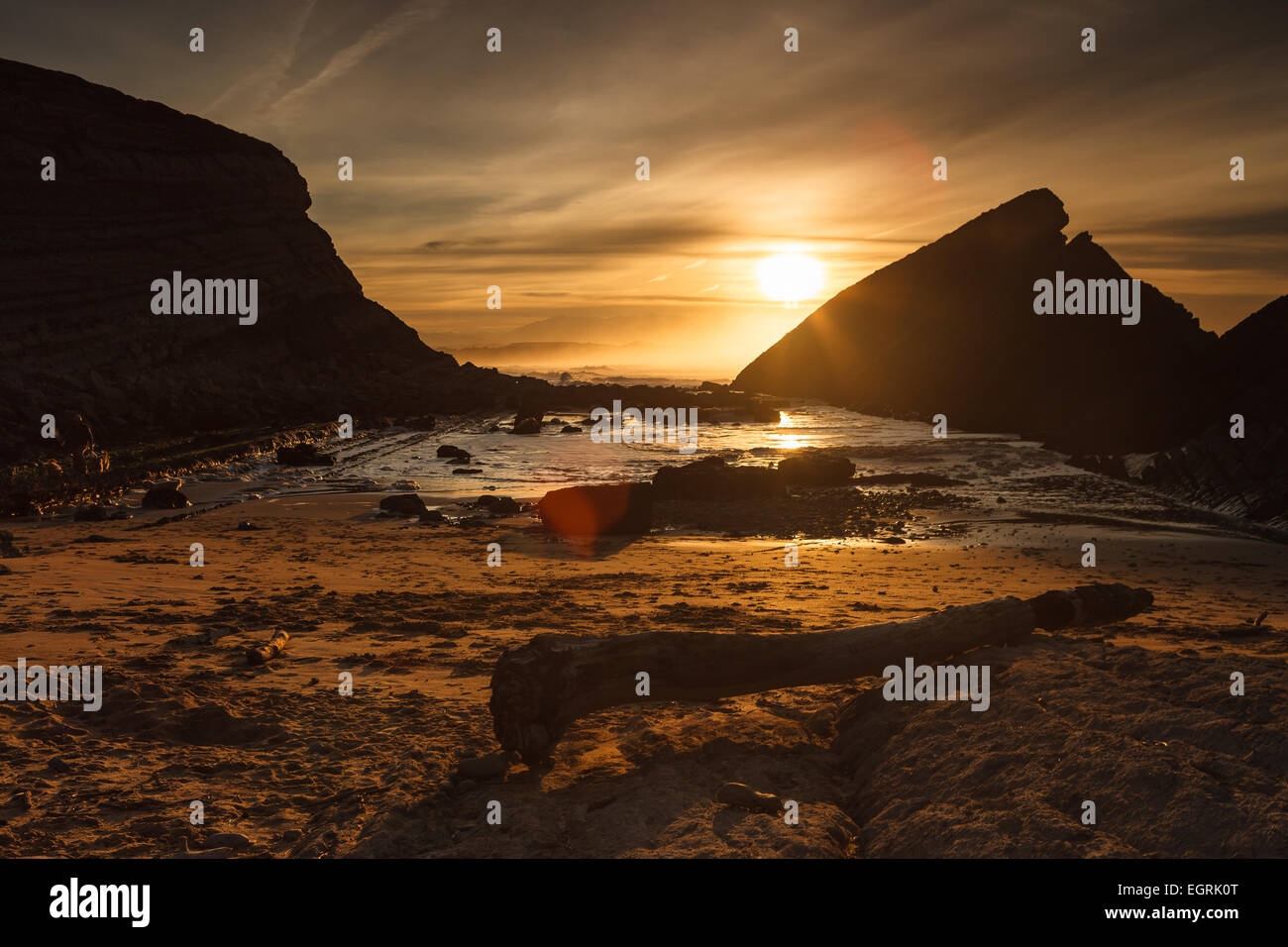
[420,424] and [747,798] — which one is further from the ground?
[420,424]

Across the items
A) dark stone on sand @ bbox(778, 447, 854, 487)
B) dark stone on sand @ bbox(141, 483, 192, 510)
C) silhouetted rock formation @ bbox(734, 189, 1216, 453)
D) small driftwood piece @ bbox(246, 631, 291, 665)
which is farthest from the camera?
silhouetted rock formation @ bbox(734, 189, 1216, 453)

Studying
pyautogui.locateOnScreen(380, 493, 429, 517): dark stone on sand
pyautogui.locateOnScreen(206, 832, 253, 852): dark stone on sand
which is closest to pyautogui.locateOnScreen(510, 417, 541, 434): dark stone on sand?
pyautogui.locateOnScreen(380, 493, 429, 517): dark stone on sand

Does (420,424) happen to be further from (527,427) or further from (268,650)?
(268,650)

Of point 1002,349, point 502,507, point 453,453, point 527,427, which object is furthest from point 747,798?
point 1002,349

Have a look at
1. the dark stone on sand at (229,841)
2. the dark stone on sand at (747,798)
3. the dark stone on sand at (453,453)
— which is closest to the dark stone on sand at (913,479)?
the dark stone on sand at (453,453)

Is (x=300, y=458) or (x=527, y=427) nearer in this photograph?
(x=300, y=458)

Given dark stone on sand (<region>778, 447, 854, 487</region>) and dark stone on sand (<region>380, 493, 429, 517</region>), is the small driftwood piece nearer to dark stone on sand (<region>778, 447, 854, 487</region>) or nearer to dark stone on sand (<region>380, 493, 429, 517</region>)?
dark stone on sand (<region>380, 493, 429, 517</region>)
